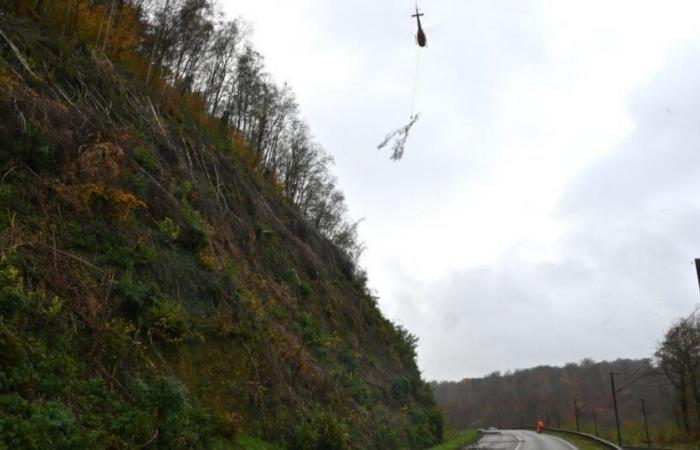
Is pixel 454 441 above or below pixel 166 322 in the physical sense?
below

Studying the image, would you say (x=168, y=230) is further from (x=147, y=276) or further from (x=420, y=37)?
(x=420, y=37)

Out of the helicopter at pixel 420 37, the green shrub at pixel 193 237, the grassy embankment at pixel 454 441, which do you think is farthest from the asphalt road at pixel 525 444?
the helicopter at pixel 420 37

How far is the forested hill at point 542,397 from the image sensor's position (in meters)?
74.4

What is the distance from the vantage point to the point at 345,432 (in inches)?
547

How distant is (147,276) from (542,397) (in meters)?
105

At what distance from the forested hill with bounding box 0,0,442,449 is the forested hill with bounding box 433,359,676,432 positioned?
5672 centimetres

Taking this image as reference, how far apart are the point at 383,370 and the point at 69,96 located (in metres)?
17.5

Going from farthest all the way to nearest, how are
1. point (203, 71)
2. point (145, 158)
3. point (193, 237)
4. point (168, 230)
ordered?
point (203, 71)
point (145, 158)
point (193, 237)
point (168, 230)

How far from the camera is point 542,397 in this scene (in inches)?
4087

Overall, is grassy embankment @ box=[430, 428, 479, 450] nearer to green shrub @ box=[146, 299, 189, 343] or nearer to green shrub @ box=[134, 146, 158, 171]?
green shrub @ box=[146, 299, 189, 343]

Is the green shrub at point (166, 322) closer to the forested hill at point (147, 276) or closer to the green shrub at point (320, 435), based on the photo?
the forested hill at point (147, 276)

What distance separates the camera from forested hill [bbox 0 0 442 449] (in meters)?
8.23

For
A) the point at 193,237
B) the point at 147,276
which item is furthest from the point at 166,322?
the point at 193,237

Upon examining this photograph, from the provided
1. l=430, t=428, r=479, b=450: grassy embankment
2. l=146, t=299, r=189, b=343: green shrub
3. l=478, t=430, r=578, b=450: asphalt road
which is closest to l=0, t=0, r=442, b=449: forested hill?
l=146, t=299, r=189, b=343: green shrub
